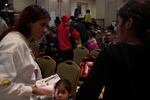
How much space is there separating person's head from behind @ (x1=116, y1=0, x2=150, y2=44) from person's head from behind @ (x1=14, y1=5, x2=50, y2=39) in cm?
85

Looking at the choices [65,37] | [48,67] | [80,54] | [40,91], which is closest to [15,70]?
[40,91]

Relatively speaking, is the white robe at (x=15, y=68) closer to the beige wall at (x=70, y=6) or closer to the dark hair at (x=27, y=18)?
the dark hair at (x=27, y=18)

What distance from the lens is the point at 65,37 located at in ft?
24.5

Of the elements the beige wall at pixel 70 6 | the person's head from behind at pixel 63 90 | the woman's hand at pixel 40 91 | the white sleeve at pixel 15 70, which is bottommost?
the person's head from behind at pixel 63 90

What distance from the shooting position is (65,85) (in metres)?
3.64

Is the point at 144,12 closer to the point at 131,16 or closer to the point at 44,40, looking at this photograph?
the point at 131,16

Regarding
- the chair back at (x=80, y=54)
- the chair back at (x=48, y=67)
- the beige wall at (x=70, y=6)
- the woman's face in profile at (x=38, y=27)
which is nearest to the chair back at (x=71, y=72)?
the chair back at (x=48, y=67)

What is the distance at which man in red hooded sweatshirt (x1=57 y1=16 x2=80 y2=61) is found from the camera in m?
7.42

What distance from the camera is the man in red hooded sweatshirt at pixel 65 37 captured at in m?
7.42

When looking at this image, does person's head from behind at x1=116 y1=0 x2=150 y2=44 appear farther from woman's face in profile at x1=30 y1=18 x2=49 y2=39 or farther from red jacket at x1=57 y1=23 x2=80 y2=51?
red jacket at x1=57 y1=23 x2=80 y2=51

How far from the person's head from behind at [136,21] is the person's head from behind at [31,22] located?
2.79 feet

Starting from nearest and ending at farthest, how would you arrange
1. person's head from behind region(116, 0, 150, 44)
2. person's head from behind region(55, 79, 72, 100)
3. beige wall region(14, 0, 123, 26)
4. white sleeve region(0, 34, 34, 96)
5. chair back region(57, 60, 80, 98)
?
person's head from behind region(116, 0, 150, 44)
white sleeve region(0, 34, 34, 96)
person's head from behind region(55, 79, 72, 100)
chair back region(57, 60, 80, 98)
beige wall region(14, 0, 123, 26)

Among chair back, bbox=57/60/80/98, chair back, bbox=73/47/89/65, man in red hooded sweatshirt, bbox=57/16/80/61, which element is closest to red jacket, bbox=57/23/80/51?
man in red hooded sweatshirt, bbox=57/16/80/61

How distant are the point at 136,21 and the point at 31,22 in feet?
3.05
